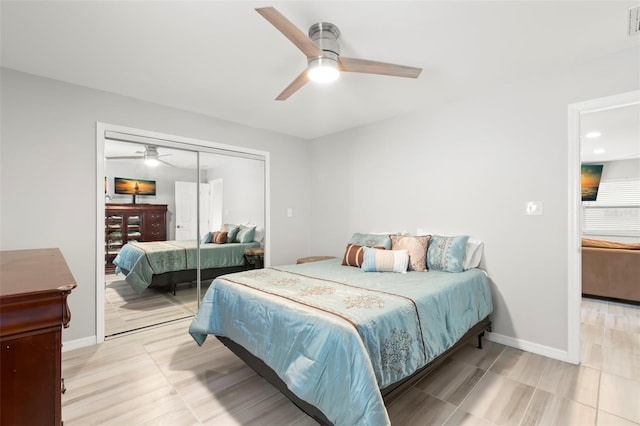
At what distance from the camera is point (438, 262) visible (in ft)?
9.21

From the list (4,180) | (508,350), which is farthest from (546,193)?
(4,180)

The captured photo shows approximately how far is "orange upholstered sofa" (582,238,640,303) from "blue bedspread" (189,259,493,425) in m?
2.57

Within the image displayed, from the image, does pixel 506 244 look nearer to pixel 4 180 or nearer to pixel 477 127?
pixel 477 127

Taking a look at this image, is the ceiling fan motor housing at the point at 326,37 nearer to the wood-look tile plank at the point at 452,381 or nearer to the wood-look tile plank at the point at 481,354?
the wood-look tile plank at the point at 452,381

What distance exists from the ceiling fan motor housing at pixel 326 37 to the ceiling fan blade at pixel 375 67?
7 cm

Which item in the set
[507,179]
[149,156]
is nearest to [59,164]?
[149,156]

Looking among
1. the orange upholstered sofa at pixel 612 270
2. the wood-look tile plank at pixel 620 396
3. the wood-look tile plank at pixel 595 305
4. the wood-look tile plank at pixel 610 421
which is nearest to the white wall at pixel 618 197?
the orange upholstered sofa at pixel 612 270

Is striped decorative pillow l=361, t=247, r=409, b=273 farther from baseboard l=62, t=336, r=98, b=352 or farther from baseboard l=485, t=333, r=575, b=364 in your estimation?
baseboard l=62, t=336, r=98, b=352

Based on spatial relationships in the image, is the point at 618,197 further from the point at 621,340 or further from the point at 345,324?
the point at 345,324

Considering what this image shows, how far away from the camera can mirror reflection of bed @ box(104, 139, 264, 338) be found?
311 centimetres

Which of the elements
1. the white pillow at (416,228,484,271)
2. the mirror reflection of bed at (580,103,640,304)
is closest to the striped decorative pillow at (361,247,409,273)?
the white pillow at (416,228,484,271)

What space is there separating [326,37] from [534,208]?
227 cm

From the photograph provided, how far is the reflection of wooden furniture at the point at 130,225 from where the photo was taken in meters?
3.07

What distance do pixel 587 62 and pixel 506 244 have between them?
1614mm
